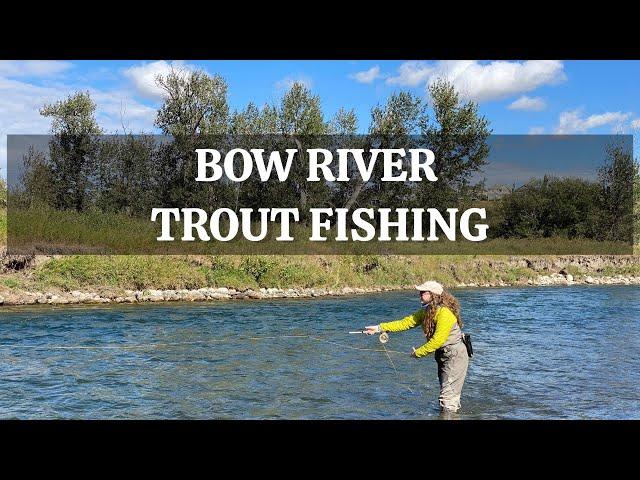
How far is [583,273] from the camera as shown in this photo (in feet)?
124

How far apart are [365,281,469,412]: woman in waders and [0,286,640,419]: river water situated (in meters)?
1.18

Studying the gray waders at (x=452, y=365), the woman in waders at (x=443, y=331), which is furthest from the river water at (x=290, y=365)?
the woman in waders at (x=443, y=331)

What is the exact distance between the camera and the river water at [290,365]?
32.0 ft

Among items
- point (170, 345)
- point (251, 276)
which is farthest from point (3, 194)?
point (170, 345)

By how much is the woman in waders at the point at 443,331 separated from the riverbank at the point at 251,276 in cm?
1700

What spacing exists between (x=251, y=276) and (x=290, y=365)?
1507 cm

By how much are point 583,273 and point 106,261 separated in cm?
2685

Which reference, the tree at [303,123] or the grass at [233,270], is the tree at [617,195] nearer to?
the grass at [233,270]

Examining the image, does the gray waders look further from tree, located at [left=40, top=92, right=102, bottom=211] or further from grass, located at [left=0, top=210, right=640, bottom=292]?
tree, located at [left=40, top=92, right=102, bottom=211]

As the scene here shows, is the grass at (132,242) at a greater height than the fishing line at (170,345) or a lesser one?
greater

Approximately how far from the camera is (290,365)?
12938 mm

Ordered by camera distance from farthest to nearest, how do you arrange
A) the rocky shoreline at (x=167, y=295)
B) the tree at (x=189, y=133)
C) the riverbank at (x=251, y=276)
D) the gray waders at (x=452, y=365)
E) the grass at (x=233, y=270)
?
the tree at (x=189, y=133), the grass at (x=233, y=270), the riverbank at (x=251, y=276), the rocky shoreline at (x=167, y=295), the gray waders at (x=452, y=365)
